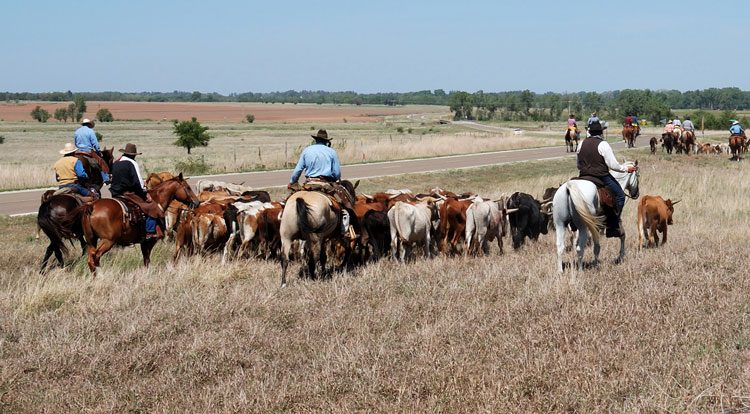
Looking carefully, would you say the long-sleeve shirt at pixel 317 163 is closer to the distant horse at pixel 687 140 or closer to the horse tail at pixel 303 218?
the horse tail at pixel 303 218

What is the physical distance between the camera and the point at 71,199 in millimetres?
13117

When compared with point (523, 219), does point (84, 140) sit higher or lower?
higher

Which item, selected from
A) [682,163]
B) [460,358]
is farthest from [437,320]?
[682,163]

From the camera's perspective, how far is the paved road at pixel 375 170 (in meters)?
23.5

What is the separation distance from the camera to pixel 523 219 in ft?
50.0

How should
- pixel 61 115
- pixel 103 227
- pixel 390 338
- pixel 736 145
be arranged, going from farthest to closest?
pixel 61 115 < pixel 736 145 < pixel 103 227 < pixel 390 338

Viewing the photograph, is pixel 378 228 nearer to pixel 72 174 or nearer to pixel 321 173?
pixel 321 173

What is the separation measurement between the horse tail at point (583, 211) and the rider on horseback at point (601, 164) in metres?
0.74

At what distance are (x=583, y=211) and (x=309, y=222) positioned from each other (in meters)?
3.75

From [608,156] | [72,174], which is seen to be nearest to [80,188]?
[72,174]

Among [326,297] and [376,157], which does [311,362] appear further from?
[376,157]

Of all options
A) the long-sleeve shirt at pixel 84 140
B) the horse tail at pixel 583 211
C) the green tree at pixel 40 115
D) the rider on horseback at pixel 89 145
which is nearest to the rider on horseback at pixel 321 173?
the horse tail at pixel 583 211

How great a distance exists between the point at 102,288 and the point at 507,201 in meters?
7.71

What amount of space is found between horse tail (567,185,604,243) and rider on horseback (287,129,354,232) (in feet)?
10.9
